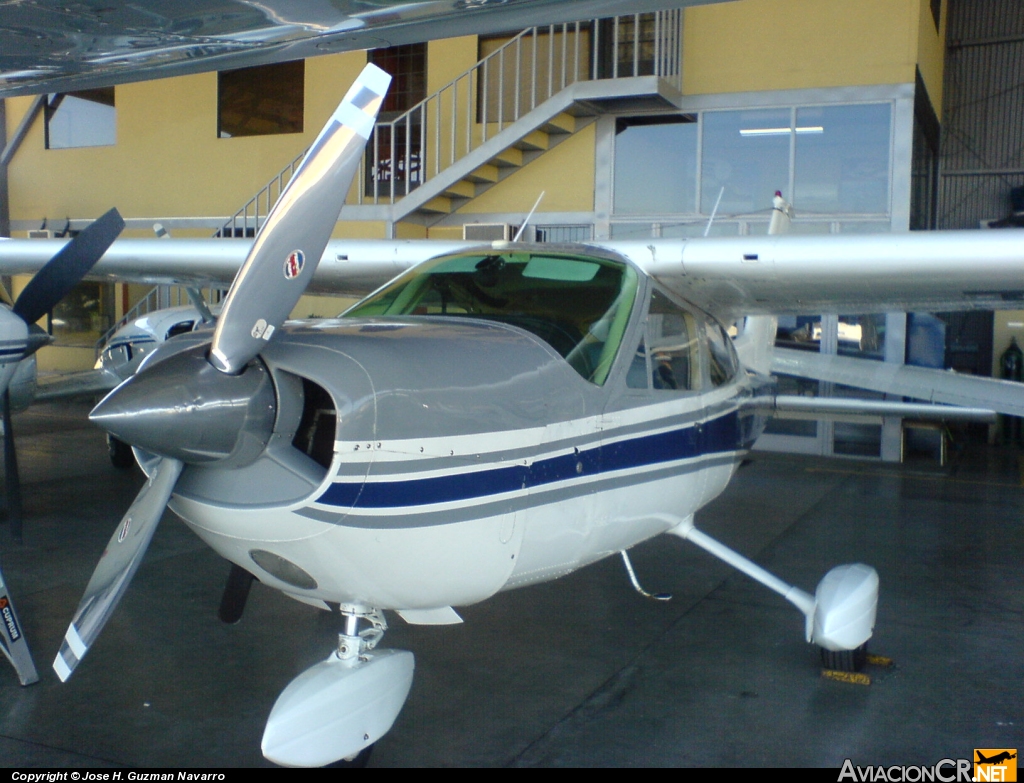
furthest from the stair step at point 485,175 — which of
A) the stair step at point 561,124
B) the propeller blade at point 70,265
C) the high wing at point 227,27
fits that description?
the propeller blade at point 70,265

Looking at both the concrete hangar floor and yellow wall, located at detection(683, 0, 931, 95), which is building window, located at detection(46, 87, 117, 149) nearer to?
yellow wall, located at detection(683, 0, 931, 95)

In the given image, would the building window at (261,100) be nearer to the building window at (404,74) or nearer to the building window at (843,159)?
the building window at (404,74)

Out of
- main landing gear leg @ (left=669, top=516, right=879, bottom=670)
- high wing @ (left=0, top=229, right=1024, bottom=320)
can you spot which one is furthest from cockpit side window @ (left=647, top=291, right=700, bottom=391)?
main landing gear leg @ (left=669, top=516, right=879, bottom=670)

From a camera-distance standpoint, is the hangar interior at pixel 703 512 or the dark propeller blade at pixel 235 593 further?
the hangar interior at pixel 703 512

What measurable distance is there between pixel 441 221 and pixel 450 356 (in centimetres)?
942

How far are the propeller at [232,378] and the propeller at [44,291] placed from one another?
1938 mm

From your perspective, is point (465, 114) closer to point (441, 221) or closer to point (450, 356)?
point (441, 221)

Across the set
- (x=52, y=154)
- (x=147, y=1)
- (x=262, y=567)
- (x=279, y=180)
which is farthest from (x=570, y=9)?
(x=52, y=154)

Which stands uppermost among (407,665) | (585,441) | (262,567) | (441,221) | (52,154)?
(52,154)

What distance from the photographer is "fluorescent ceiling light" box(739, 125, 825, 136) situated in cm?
1055

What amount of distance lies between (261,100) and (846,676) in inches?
482

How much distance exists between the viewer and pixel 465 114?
473 inches

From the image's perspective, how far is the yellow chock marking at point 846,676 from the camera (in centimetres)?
398

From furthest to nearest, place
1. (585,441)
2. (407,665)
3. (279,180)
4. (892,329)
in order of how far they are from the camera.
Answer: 1. (279,180)
2. (892,329)
3. (585,441)
4. (407,665)
